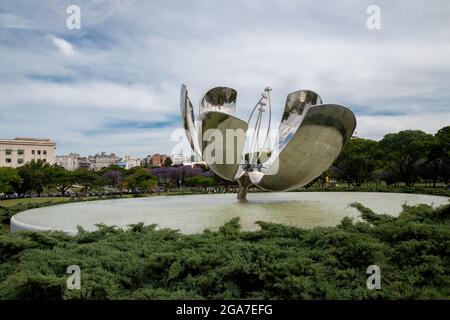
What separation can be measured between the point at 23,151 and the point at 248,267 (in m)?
79.7

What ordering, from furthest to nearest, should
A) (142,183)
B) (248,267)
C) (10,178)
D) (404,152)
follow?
(404,152), (142,183), (10,178), (248,267)

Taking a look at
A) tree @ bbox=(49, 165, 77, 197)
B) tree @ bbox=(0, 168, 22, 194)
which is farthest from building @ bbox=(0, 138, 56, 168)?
tree @ bbox=(0, 168, 22, 194)

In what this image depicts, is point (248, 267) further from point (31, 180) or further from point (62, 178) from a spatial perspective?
point (31, 180)

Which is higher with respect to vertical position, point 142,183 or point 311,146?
point 311,146

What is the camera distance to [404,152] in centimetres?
3681

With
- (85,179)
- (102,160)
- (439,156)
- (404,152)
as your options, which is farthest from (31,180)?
(102,160)

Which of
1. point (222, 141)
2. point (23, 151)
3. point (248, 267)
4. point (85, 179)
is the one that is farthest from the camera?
point (23, 151)

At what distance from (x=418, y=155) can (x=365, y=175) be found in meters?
5.70

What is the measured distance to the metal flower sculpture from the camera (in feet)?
40.1

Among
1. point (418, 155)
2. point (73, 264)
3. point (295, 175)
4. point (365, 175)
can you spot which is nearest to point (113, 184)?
point (365, 175)

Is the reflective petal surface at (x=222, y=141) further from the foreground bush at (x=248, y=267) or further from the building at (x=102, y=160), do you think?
the building at (x=102, y=160)

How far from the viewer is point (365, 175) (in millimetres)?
40125

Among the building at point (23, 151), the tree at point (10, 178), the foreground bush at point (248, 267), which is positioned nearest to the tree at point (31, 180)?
the tree at point (10, 178)

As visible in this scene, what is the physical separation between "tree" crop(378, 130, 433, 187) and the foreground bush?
3318 cm
